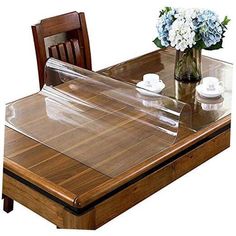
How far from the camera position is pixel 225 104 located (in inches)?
138

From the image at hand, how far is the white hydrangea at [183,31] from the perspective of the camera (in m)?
3.55

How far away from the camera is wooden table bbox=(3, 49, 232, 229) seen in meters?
2.64

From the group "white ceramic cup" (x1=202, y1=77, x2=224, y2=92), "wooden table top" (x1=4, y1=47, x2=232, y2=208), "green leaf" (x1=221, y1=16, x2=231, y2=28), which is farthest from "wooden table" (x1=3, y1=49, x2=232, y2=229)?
"green leaf" (x1=221, y1=16, x2=231, y2=28)

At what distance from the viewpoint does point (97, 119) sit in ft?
10.8

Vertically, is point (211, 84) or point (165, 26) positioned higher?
point (165, 26)

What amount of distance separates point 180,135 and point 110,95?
1.86ft

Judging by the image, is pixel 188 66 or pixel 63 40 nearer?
pixel 188 66

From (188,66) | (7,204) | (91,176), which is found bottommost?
(7,204)

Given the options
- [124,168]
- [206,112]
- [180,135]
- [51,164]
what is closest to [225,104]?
[206,112]

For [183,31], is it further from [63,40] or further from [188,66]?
[63,40]

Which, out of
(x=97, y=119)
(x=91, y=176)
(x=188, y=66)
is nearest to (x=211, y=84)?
(x=188, y=66)

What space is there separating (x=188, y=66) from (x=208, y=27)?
0.97 feet

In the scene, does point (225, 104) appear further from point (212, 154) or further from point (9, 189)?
point (9, 189)

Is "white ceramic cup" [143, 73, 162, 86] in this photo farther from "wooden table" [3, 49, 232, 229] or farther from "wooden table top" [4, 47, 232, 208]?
"wooden table" [3, 49, 232, 229]
